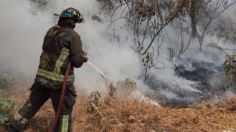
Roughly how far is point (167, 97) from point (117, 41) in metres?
2.06

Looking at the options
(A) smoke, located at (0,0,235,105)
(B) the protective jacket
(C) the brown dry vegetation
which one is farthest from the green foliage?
(A) smoke, located at (0,0,235,105)

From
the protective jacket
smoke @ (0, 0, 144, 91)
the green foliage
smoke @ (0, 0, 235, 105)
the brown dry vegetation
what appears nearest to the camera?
the protective jacket

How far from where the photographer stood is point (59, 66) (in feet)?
17.2

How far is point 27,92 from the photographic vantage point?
710 cm

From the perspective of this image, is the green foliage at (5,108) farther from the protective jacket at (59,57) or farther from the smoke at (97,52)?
the smoke at (97,52)

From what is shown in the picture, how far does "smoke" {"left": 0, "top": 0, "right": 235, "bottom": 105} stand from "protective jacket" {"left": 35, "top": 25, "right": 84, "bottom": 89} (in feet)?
8.01

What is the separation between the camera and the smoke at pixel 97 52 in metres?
8.12

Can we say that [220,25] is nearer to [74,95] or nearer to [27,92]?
[27,92]

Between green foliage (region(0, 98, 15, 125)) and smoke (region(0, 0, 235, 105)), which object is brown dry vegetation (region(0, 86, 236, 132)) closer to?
green foliage (region(0, 98, 15, 125))

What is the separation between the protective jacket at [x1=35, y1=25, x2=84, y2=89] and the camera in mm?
5238

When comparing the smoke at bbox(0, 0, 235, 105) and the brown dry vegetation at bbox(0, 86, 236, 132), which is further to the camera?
the smoke at bbox(0, 0, 235, 105)

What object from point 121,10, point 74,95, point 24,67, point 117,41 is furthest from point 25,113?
point 121,10

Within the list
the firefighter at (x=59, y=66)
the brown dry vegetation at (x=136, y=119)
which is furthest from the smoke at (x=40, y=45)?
the firefighter at (x=59, y=66)

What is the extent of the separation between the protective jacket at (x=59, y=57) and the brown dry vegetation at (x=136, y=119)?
891mm
